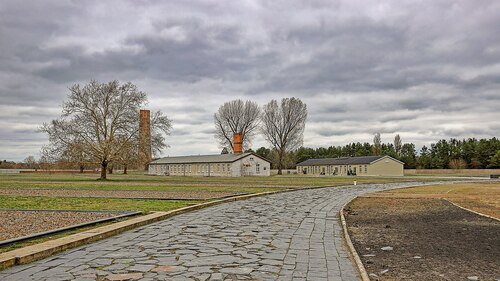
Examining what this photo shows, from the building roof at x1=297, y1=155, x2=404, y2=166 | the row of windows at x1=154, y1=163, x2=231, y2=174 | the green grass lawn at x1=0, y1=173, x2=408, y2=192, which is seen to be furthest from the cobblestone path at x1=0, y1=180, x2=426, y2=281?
the building roof at x1=297, y1=155, x2=404, y2=166

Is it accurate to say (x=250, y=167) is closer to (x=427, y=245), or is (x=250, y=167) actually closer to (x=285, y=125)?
(x=285, y=125)

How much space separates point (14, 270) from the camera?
19.3 feet

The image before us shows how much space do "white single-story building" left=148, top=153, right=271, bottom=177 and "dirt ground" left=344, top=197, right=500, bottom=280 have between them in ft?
200

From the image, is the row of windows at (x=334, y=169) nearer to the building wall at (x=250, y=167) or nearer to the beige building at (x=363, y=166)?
the beige building at (x=363, y=166)

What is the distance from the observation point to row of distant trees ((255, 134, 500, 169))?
10319 cm

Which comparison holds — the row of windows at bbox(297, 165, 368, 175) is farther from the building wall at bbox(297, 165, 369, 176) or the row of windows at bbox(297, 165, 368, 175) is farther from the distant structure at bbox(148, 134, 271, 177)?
the distant structure at bbox(148, 134, 271, 177)

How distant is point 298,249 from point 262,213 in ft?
20.1

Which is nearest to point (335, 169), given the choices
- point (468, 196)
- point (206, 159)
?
point (206, 159)

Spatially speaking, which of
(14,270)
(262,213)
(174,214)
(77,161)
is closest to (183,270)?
(14,270)

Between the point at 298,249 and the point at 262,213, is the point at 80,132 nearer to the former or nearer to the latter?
the point at 262,213

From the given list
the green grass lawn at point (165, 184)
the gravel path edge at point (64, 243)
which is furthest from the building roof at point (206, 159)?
the gravel path edge at point (64, 243)

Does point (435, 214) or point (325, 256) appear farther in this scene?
point (435, 214)

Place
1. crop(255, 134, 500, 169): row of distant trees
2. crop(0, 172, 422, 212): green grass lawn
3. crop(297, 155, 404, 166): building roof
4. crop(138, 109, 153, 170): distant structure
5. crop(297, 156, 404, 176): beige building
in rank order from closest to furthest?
crop(0, 172, 422, 212): green grass lawn, crop(138, 109, 153, 170): distant structure, crop(297, 156, 404, 176): beige building, crop(297, 155, 404, 166): building roof, crop(255, 134, 500, 169): row of distant trees

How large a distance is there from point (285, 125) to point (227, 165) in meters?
15.3
